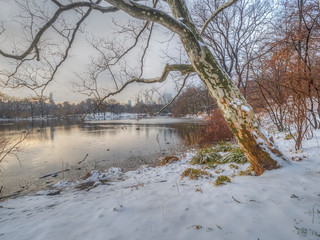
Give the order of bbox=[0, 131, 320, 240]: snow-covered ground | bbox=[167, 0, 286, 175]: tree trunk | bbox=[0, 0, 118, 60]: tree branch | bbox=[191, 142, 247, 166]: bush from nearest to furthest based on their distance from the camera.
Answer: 1. bbox=[0, 131, 320, 240]: snow-covered ground
2. bbox=[167, 0, 286, 175]: tree trunk
3. bbox=[0, 0, 118, 60]: tree branch
4. bbox=[191, 142, 247, 166]: bush

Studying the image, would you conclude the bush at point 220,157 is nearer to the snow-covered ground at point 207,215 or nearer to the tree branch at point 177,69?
the snow-covered ground at point 207,215

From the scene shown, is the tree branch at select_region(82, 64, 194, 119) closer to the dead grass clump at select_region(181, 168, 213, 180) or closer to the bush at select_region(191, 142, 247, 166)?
the dead grass clump at select_region(181, 168, 213, 180)

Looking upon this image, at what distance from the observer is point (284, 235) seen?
1.23 metres

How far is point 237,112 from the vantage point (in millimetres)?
2568

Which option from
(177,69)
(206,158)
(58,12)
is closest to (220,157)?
(206,158)

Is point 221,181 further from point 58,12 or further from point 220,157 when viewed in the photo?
point 58,12

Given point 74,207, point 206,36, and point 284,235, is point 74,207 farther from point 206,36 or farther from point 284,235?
point 206,36

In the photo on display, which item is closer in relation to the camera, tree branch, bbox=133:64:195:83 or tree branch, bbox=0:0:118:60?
tree branch, bbox=0:0:118:60

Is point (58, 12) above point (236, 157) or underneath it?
above

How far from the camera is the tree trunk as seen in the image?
101 inches

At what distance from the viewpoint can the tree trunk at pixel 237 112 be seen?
2.56 m

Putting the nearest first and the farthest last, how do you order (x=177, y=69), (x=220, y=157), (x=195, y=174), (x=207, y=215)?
1. (x=207, y=215)
2. (x=177, y=69)
3. (x=195, y=174)
4. (x=220, y=157)

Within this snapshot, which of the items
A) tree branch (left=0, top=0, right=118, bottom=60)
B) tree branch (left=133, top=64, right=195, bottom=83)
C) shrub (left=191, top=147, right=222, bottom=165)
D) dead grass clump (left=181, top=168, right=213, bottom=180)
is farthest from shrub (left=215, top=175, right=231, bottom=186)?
tree branch (left=0, top=0, right=118, bottom=60)

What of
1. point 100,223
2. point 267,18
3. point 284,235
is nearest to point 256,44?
point 267,18
